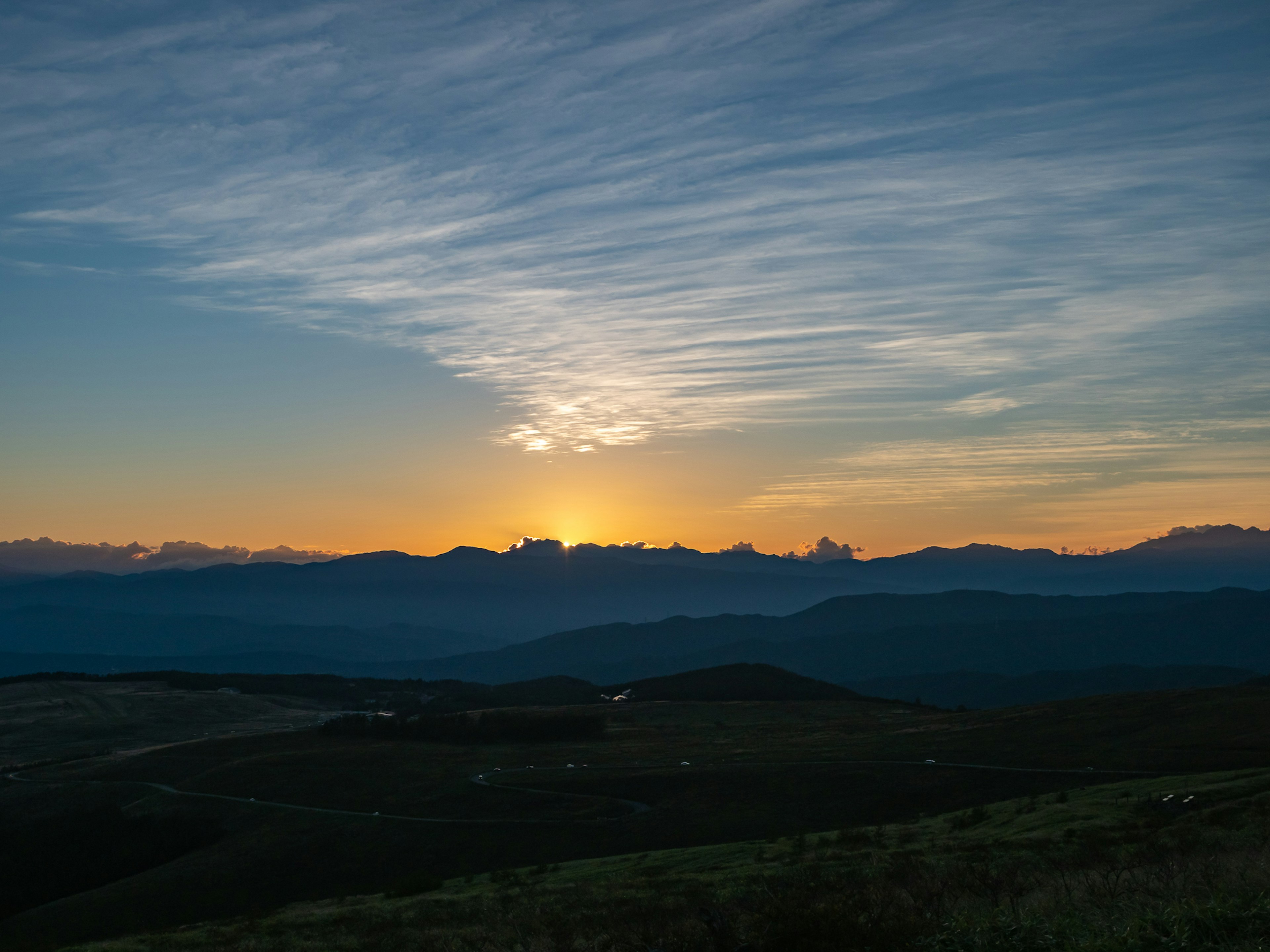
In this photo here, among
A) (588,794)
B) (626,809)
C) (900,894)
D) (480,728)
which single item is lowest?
(480,728)

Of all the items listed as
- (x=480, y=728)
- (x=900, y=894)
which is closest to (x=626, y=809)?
(x=900, y=894)

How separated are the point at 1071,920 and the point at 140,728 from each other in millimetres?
211918

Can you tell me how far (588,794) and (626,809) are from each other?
31.3 ft

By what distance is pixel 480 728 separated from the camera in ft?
515

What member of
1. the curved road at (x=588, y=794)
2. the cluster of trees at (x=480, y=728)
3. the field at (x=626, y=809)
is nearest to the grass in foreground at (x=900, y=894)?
the field at (x=626, y=809)

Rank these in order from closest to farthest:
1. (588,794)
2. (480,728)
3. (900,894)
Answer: (900,894) → (588,794) → (480,728)

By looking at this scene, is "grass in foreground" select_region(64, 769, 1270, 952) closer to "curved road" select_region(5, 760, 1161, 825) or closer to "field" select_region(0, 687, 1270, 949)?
"field" select_region(0, 687, 1270, 949)

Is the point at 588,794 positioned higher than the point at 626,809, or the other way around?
the point at 626,809

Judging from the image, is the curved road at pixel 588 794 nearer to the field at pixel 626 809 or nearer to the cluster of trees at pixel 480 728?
the field at pixel 626 809

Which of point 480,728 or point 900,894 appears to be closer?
point 900,894

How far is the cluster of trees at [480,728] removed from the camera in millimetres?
150625

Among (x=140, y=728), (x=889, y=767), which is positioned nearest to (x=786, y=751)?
(x=889, y=767)

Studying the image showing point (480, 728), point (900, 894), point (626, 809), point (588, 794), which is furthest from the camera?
point (480, 728)

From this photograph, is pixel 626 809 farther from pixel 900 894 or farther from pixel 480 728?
pixel 480 728
